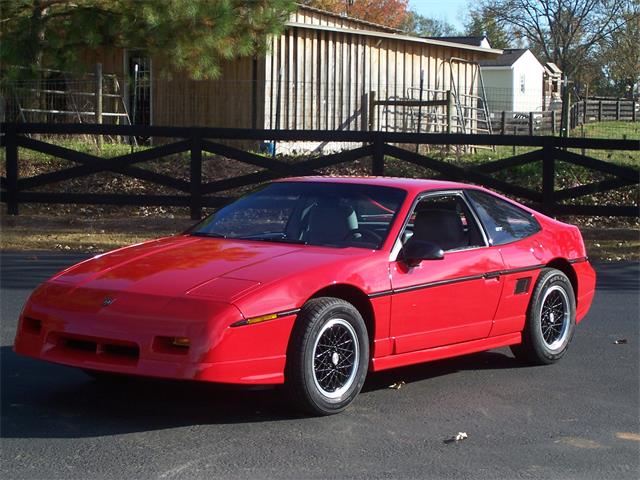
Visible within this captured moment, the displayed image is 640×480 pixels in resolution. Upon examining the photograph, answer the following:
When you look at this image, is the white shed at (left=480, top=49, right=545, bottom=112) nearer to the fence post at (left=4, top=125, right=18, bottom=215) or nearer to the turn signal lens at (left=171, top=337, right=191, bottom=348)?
the fence post at (left=4, top=125, right=18, bottom=215)

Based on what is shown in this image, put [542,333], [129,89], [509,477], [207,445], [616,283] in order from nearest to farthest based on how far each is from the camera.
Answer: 1. [509,477]
2. [207,445]
3. [542,333]
4. [616,283]
5. [129,89]

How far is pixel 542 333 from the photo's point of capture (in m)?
7.70

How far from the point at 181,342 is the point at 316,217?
1.76 m

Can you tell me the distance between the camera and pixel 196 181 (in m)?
16.8

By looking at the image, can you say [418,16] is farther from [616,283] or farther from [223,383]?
[223,383]

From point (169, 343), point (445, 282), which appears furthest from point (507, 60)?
point (169, 343)

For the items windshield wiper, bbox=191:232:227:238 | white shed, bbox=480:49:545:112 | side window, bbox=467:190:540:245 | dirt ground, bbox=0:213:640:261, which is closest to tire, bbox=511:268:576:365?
side window, bbox=467:190:540:245

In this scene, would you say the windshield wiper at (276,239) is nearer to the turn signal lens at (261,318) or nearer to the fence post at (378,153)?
the turn signal lens at (261,318)

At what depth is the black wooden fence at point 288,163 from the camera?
1631cm

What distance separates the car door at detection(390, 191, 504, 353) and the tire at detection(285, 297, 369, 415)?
0.41 metres

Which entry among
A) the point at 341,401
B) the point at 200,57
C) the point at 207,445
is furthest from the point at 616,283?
the point at 200,57

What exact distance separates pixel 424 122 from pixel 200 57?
30.9 feet

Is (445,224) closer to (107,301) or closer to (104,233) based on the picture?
(107,301)

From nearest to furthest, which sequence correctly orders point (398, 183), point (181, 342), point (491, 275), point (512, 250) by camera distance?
point (181, 342), point (491, 275), point (398, 183), point (512, 250)
